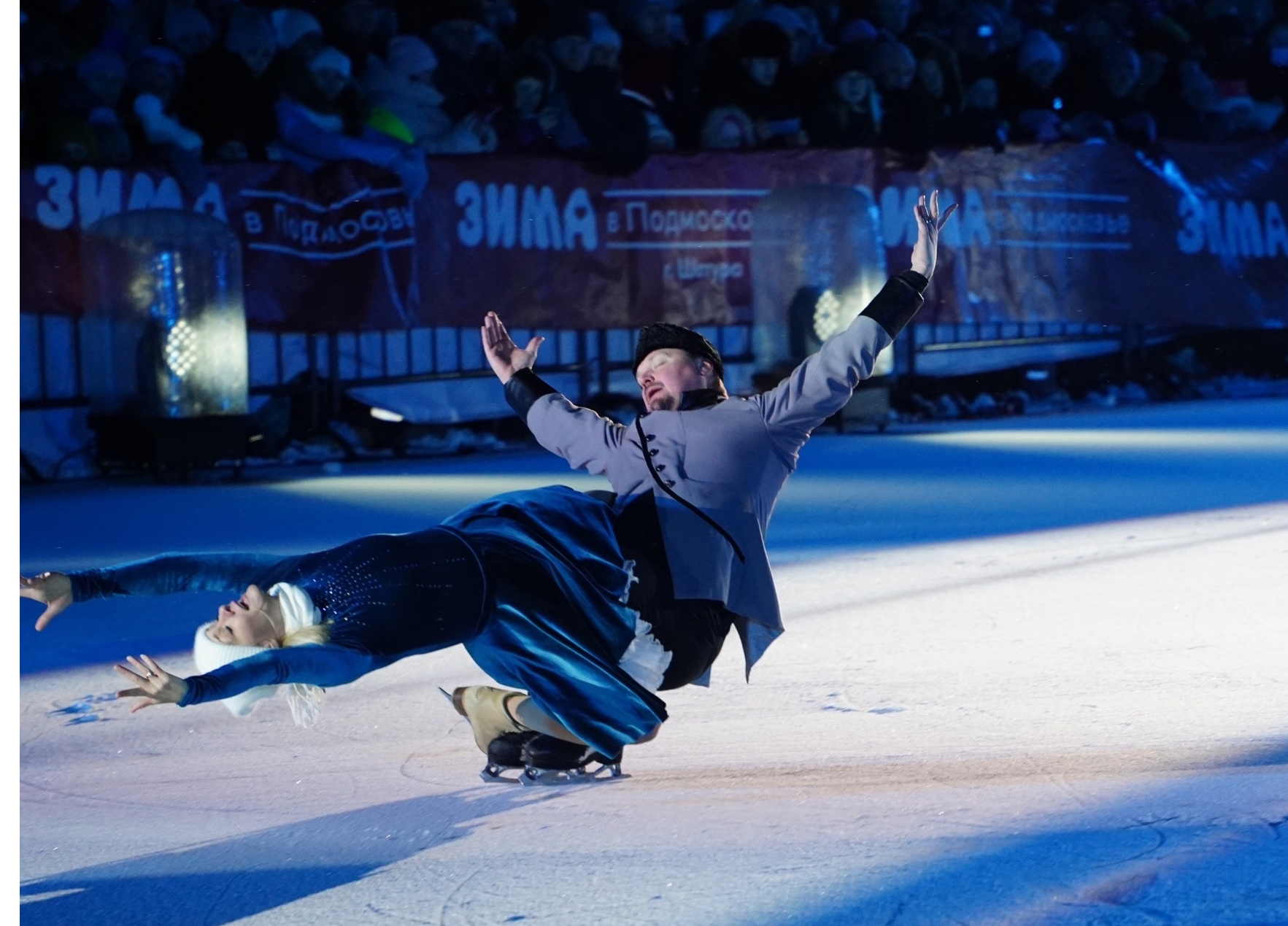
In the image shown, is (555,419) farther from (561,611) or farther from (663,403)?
(561,611)

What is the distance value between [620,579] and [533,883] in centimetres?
54

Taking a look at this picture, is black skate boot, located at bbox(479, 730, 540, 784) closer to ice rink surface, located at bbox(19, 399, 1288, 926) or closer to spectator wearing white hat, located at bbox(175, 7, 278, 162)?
ice rink surface, located at bbox(19, 399, 1288, 926)

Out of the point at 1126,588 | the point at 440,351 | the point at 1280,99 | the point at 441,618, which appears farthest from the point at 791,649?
the point at 1280,99

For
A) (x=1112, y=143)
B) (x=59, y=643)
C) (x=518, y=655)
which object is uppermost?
(x=1112, y=143)

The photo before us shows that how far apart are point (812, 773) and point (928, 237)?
3.67 feet

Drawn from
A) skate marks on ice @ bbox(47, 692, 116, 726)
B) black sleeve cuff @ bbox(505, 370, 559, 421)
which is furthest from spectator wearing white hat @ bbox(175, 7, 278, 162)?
black sleeve cuff @ bbox(505, 370, 559, 421)

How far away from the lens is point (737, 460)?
9.79 ft

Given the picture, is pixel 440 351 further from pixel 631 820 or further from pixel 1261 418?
pixel 631 820

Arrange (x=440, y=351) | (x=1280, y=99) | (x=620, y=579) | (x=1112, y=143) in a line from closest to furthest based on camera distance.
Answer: (x=620, y=579), (x=440, y=351), (x=1112, y=143), (x=1280, y=99)

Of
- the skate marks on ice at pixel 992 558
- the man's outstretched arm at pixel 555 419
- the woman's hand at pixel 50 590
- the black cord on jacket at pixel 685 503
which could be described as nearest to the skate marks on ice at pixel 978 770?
the black cord on jacket at pixel 685 503

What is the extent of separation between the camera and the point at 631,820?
3057 mm

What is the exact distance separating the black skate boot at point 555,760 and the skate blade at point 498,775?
0.04 metres

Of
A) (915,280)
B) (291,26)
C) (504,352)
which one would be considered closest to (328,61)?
(291,26)

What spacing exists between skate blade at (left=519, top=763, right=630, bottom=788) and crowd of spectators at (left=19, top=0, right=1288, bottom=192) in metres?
6.54
